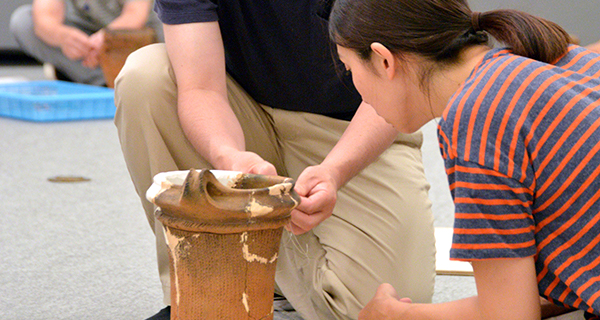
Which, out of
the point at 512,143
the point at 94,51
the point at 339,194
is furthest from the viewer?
the point at 94,51

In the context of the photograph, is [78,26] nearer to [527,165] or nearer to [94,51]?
[94,51]

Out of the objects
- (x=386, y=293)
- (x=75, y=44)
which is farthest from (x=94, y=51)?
(x=386, y=293)

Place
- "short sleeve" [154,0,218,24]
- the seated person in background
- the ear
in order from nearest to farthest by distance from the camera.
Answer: the ear, "short sleeve" [154,0,218,24], the seated person in background

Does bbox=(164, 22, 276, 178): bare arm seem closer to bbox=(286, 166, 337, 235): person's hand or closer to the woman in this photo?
bbox=(286, 166, 337, 235): person's hand

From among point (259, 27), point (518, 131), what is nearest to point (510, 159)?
point (518, 131)

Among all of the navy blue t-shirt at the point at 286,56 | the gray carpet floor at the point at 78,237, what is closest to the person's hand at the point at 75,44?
the gray carpet floor at the point at 78,237

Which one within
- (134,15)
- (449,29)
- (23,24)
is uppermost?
(449,29)

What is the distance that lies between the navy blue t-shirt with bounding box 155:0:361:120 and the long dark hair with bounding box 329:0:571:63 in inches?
21.8

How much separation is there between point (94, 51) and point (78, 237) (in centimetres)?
261

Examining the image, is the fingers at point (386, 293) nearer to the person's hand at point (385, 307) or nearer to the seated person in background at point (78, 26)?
the person's hand at point (385, 307)

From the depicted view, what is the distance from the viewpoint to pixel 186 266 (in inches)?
36.7

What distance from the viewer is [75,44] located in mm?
4234

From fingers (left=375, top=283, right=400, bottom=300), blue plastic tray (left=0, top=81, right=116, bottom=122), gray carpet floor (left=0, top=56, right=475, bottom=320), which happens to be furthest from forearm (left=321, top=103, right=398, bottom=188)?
blue plastic tray (left=0, top=81, right=116, bottom=122)

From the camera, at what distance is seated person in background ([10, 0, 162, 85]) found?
428cm
